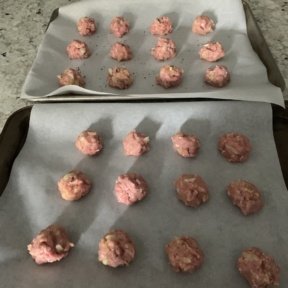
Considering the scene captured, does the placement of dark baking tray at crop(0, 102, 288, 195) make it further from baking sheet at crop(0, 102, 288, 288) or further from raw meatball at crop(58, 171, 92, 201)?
raw meatball at crop(58, 171, 92, 201)

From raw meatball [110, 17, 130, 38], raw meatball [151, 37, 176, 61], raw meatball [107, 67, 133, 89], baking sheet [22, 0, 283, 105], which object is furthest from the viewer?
raw meatball [110, 17, 130, 38]

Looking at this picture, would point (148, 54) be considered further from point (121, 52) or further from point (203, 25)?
point (203, 25)

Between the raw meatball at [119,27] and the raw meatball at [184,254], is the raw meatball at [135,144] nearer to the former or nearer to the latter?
the raw meatball at [184,254]

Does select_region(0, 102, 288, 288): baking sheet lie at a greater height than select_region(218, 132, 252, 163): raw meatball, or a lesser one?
lesser

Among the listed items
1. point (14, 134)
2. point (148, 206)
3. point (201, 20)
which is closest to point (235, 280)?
point (148, 206)

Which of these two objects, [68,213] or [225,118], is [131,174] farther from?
[225,118]

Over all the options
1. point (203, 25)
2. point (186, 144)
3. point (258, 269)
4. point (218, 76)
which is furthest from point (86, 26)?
point (258, 269)

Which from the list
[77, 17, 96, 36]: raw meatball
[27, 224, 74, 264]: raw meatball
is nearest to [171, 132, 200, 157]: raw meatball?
[27, 224, 74, 264]: raw meatball

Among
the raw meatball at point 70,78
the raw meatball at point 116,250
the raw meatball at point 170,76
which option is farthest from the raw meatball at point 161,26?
the raw meatball at point 116,250
